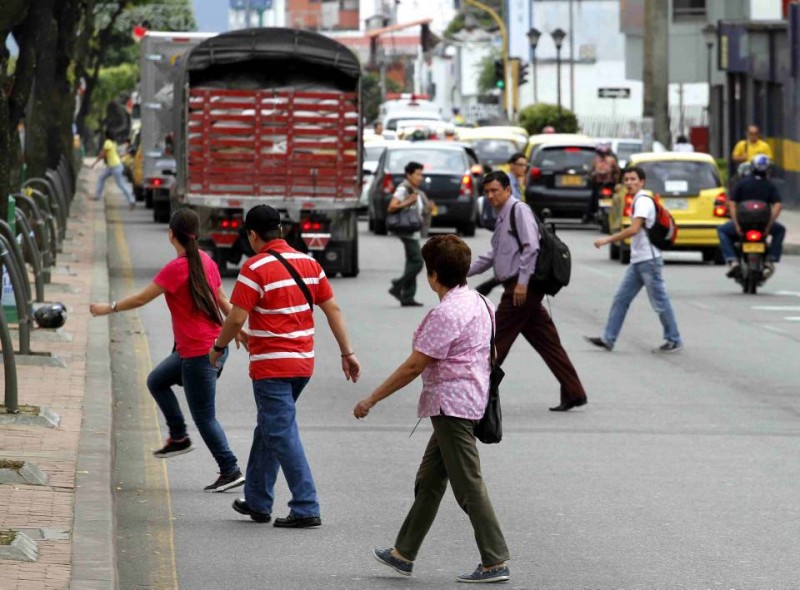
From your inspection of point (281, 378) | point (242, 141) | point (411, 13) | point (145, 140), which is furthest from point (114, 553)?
point (411, 13)

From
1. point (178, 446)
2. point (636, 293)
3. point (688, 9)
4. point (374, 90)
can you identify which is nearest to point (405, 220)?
point (636, 293)

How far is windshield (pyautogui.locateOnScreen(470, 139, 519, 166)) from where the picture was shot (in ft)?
145

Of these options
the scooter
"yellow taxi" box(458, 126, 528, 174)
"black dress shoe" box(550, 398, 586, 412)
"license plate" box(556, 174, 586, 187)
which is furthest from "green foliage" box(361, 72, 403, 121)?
"black dress shoe" box(550, 398, 586, 412)

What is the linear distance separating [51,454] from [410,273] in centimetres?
1070

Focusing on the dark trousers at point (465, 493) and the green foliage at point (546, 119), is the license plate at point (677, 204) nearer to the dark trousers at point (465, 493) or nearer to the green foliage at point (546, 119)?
the dark trousers at point (465, 493)

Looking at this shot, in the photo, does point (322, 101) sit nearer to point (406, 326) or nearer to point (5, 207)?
point (406, 326)

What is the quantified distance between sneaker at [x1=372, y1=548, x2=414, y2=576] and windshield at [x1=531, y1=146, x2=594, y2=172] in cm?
2837

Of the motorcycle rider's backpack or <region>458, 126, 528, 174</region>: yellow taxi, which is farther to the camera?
<region>458, 126, 528, 174</region>: yellow taxi

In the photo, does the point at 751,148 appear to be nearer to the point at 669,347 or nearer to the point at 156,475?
the point at 669,347

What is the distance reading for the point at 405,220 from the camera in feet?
70.0

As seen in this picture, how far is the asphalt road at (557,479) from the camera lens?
843cm

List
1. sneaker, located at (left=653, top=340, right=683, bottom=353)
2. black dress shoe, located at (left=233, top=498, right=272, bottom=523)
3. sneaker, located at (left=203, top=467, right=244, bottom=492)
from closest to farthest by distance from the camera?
black dress shoe, located at (left=233, top=498, right=272, bottom=523) → sneaker, located at (left=203, top=467, right=244, bottom=492) → sneaker, located at (left=653, top=340, right=683, bottom=353)

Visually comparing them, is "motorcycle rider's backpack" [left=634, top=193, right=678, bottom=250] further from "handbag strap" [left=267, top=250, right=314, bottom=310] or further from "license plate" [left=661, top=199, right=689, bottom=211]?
"license plate" [left=661, top=199, right=689, bottom=211]

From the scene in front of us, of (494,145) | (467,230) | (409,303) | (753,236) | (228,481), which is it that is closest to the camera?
(228,481)
